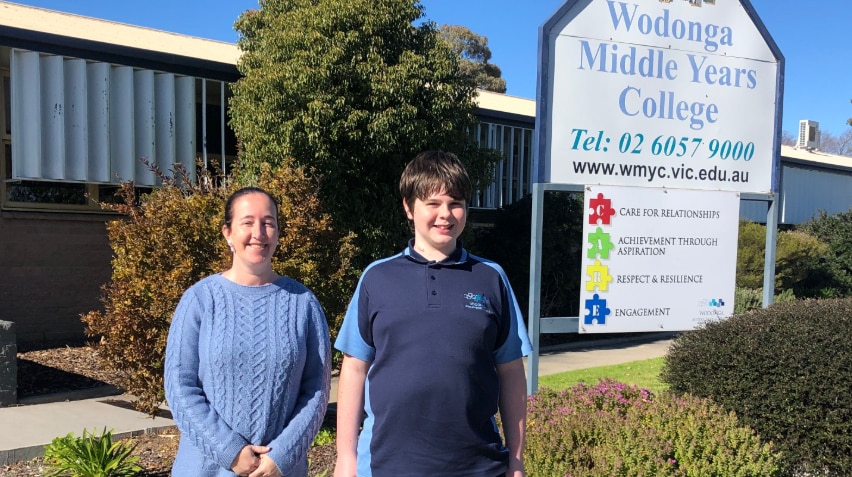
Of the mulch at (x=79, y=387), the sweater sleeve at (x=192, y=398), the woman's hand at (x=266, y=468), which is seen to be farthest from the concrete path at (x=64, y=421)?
the woman's hand at (x=266, y=468)

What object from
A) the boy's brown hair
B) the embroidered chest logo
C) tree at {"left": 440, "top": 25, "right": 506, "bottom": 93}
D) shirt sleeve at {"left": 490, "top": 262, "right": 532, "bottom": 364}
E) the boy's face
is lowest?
shirt sleeve at {"left": 490, "top": 262, "right": 532, "bottom": 364}

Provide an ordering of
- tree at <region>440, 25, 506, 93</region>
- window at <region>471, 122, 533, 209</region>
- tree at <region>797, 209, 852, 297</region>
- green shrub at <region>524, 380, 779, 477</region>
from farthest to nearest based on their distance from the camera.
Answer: tree at <region>440, 25, 506, 93</region>
tree at <region>797, 209, 852, 297</region>
window at <region>471, 122, 533, 209</region>
green shrub at <region>524, 380, 779, 477</region>

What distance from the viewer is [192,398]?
2.47 meters

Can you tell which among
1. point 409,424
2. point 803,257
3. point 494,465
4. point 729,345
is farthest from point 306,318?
point 803,257

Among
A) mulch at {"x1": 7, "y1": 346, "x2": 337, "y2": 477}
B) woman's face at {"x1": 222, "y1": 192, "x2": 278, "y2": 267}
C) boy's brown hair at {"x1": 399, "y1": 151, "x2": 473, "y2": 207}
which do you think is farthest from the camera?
mulch at {"x1": 7, "y1": 346, "x2": 337, "y2": 477}

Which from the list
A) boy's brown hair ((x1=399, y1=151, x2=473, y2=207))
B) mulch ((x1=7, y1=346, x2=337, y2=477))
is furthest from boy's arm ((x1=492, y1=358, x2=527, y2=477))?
mulch ((x1=7, y1=346, x2=337, y2=477))

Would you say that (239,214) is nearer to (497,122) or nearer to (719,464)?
(719,464)

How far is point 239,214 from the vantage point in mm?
2621

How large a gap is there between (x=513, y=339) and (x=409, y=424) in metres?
0.43

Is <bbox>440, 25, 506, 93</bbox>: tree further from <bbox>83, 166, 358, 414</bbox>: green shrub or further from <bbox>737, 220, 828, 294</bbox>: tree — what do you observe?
<bbox>83, 166, 358, 414</bbox>: green shrub

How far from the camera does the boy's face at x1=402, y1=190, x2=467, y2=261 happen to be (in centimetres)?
229

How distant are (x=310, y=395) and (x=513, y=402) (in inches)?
30.1

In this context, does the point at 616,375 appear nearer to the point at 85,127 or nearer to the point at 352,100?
the point at 352,100

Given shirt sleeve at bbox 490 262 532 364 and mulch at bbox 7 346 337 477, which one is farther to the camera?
mulch at bbox 7 346 337 477
